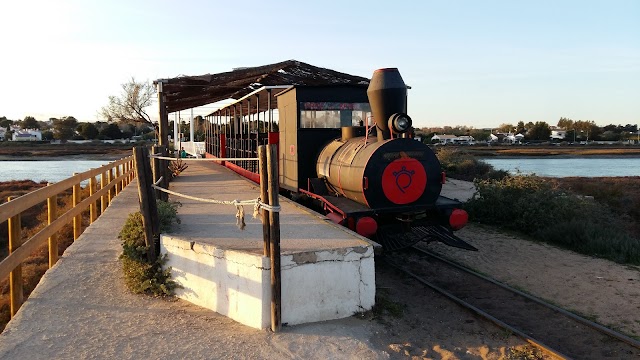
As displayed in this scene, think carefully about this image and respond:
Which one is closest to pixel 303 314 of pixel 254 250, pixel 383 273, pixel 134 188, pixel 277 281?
pixel 277 281

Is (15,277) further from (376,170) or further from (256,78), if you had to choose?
(256,78)

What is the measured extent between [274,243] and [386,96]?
3.38 metres

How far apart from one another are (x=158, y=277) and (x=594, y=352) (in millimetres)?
4778

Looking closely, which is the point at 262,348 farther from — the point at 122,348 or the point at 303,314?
the point at 122,348

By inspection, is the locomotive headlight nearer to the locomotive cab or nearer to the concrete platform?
the locomotive cab

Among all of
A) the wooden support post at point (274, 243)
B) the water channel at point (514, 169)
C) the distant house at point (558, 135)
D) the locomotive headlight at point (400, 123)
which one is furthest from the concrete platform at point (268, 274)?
the distant house at point (558, 135)

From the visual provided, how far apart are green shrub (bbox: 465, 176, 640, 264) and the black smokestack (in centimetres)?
509

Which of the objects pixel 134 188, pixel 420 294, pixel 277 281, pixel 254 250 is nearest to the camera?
pixel 277 281

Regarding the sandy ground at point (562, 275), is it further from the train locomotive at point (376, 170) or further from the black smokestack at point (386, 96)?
the black smokestack at point (386, 96)

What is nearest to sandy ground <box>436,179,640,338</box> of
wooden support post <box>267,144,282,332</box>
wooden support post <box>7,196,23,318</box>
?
wooden support post <box>267,144,282,332</box>

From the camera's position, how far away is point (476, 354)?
4.79 meters

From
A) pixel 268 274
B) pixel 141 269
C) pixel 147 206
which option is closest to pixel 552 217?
pixel 268 274

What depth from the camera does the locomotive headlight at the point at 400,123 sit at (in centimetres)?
695

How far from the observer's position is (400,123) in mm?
6953
